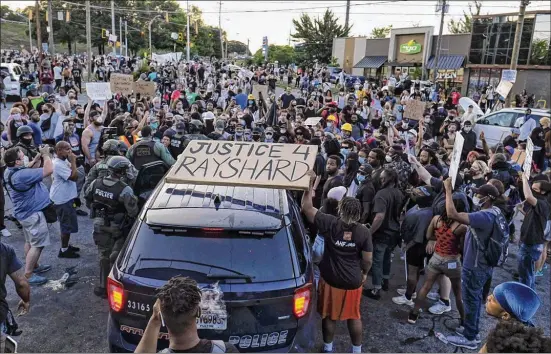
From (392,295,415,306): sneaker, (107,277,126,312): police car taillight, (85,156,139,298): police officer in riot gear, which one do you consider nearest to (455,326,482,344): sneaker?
(392,295,415,306): sneaker

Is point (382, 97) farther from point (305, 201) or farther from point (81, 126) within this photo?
point (305, 201)

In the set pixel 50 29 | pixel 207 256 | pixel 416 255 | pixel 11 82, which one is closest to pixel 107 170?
pixel 207 256

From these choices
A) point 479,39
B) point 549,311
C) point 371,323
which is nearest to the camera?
point 371,323

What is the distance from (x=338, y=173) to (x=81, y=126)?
6.22 metres

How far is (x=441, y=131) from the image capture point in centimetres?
1234

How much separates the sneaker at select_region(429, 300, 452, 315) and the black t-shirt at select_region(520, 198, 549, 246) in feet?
4.14

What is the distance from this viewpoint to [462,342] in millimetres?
4738

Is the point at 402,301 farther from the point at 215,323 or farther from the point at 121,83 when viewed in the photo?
the point at 121,83

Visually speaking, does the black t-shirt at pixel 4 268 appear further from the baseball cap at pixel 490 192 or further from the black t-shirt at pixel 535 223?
the black t-shirt at pixel 535 223

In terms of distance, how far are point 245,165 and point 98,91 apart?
8965mm

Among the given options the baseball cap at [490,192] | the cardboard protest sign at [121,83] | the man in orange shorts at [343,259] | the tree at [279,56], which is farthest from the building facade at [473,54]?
the man in orange shorts at [343,259]

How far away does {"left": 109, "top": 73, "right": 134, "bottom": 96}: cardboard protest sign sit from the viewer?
487 inches

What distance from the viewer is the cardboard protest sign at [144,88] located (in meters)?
13.2

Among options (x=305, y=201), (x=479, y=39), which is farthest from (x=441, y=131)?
(x=479, y=39)
